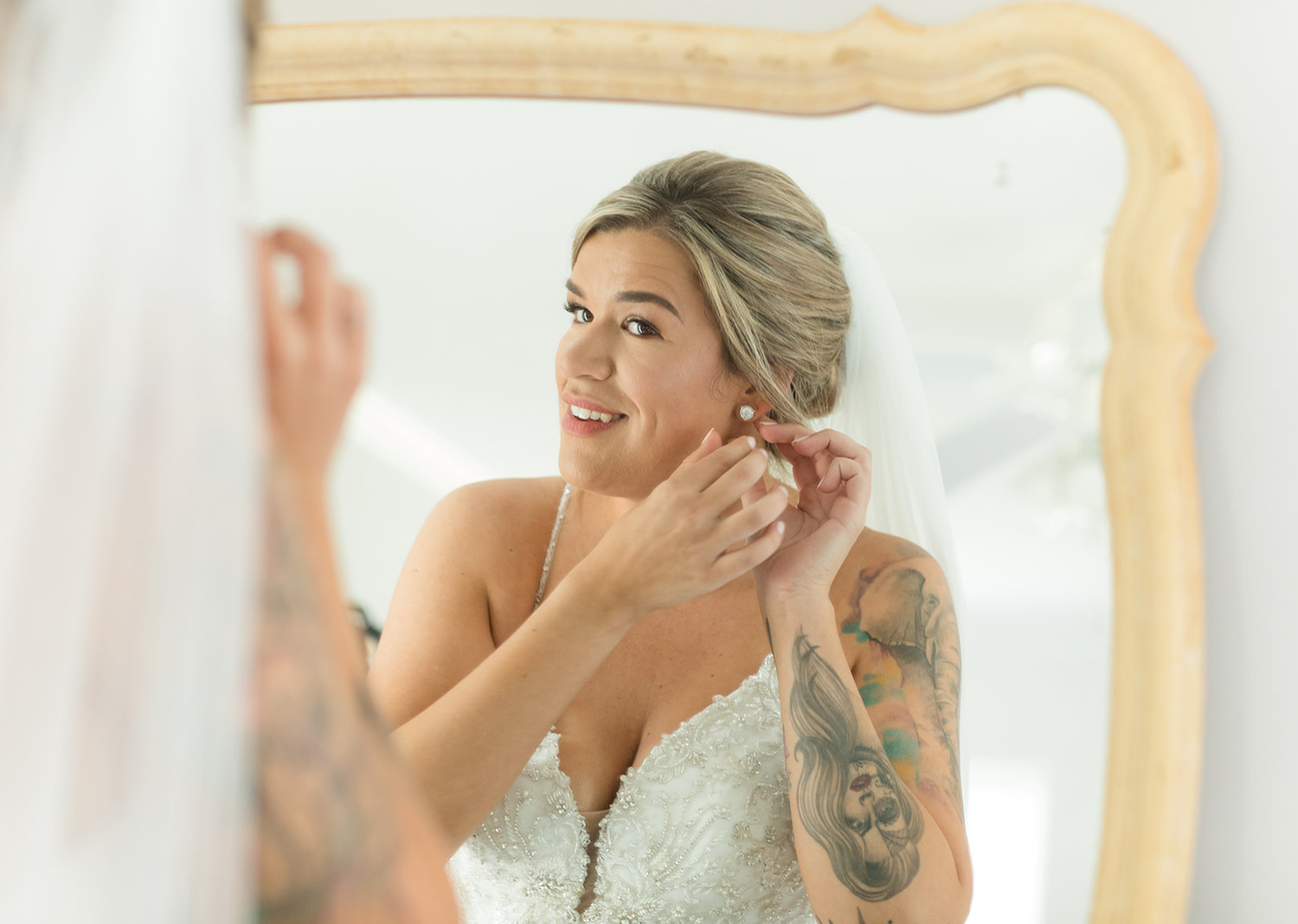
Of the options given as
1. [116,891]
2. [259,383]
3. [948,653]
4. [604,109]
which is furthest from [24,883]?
[604,109]

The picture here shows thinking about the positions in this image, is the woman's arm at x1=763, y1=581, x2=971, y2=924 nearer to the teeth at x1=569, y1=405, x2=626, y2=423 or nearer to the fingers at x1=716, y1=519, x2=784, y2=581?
the fingers at x1=716, y1=519, x2=784, y2=581

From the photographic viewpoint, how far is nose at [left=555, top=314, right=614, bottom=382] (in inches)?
43.3

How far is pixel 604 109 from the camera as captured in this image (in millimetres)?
1415

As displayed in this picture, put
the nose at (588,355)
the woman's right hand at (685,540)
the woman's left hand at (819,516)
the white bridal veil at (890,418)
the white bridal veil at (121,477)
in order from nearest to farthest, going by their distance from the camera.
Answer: the white bridal veil at (121,477), the woman's right hand at (685,540), the woman's left hand at (819,516), the nose at (588,355), the white bridal veil at (890,418)

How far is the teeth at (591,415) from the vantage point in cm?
112

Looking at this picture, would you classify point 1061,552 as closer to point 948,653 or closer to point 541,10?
point 948,653

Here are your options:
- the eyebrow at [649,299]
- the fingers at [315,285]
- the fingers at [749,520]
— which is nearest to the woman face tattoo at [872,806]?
the fingers at [749,520]

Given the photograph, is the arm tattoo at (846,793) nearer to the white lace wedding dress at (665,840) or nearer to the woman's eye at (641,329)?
the white lace wedding dress at (665,840)

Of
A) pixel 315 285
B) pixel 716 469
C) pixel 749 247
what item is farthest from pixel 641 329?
pixel 315 285

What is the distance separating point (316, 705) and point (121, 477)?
112 millimetres

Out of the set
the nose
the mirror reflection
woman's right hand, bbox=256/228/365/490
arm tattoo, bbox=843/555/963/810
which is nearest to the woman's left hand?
arm tattoo, bbox=843/555/963/810

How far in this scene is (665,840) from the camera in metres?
1.04

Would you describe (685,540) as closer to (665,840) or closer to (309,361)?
(665,840)

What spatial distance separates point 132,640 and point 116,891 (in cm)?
9
